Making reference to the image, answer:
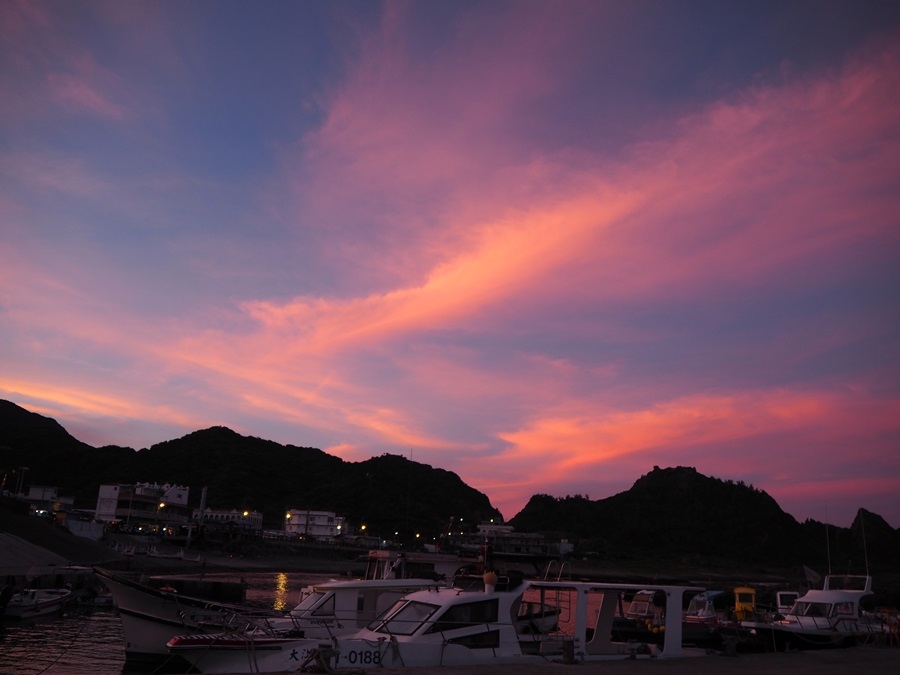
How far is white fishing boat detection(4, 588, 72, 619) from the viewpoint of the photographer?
1364 inches

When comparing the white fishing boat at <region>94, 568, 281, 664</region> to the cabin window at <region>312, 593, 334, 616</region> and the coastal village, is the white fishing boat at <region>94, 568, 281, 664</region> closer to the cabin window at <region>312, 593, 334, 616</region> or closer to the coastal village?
the coastal village

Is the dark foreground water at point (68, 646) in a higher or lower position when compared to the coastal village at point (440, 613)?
lower

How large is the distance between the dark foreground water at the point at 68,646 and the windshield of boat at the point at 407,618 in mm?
10133

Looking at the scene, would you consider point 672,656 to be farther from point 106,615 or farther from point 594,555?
point 594,555

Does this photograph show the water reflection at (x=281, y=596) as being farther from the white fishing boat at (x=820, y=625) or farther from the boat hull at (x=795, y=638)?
the white fishing boat at (x=820, y=625)

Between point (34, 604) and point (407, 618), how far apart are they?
2803cm

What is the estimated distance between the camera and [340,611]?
909 inches

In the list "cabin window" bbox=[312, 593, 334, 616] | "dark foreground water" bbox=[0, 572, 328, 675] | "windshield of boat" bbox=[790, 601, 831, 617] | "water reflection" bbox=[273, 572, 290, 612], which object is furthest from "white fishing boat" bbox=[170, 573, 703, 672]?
"water reflection" bbox=[273, 572, 290, 612]

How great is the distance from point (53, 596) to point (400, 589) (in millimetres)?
26035

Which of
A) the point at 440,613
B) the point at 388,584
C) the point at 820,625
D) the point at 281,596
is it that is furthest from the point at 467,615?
the point at 281,596

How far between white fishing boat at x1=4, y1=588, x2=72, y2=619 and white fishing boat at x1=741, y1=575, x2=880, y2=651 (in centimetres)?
3492

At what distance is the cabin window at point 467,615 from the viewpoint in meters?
17.2

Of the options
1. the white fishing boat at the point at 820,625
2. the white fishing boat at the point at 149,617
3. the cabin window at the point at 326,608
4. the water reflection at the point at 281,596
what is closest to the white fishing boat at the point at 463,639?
the cabin window at the point at 326,608

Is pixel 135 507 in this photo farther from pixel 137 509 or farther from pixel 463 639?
pixel 463 639
